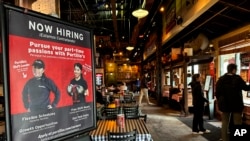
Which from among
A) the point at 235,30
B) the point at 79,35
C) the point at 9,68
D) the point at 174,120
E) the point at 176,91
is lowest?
the point at 174,120

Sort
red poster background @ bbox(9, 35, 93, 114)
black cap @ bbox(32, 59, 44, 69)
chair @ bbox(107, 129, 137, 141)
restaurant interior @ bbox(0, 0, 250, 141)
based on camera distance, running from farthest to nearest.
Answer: restaurant interior @ bbox(0, 0, 250, 141) < chair @ bbox(107, 129, 137, 141) < black cap @ bbox(32, 59, 44, 69) < red poster background @ bbox(9, 35, 93, 114)

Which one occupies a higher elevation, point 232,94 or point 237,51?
point 237,51

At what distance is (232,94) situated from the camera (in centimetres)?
516

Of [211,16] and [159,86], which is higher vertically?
[211,16]

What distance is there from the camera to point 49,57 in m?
1.70

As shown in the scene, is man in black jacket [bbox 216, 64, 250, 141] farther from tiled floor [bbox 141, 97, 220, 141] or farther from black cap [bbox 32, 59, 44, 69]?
black cap [bbox 32, 59, 44, 69]

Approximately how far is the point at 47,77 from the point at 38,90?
12cm

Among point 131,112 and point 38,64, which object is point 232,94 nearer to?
point 131,112

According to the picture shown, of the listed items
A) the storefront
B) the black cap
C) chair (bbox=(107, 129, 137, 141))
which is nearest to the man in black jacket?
the storefront

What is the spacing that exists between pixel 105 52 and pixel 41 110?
23.9 m

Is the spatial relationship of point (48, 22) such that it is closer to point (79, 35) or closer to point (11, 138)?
point (79, 35)

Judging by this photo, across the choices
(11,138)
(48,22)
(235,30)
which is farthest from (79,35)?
(235,30)

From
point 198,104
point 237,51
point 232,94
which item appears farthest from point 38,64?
point 237,51

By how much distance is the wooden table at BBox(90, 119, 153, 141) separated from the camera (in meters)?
3.70
